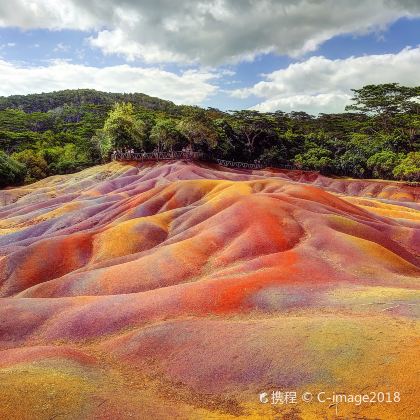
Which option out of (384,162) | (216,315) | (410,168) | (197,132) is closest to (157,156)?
(197,132)

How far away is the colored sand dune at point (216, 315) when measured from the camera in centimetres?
1633

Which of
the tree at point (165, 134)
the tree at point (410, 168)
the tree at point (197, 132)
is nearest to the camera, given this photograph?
the tree at point (410, 168)

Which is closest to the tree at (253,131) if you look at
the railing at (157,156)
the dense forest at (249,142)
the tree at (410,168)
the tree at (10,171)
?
the dense forest at (249,142)

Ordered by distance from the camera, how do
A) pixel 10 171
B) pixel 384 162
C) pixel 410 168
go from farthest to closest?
pixel 384 162 < pixel 10 171 < pixel 410 168

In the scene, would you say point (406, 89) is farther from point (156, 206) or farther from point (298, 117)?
point (156, 206)

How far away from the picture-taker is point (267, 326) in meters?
21.0

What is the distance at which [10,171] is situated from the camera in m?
100

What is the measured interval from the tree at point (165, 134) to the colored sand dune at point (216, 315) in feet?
185

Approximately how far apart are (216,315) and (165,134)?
84522 mm

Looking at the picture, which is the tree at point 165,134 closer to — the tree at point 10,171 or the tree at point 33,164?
the tree at point 33,164

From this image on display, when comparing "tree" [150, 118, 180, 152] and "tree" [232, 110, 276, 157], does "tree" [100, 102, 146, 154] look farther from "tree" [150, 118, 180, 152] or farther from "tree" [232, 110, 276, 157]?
"tree" [232, 110, 276, 157]

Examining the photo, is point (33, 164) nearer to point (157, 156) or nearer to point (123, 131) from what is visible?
point (123, 131)

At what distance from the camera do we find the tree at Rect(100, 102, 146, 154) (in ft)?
340

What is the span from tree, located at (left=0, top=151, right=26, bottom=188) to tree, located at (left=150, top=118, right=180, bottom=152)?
104ft
